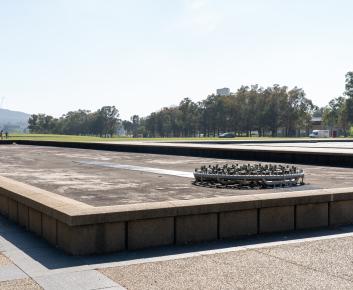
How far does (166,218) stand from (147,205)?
0.31 metres

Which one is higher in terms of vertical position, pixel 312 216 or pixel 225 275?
pixel 312 216

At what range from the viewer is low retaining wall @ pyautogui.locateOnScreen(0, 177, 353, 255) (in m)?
6.17

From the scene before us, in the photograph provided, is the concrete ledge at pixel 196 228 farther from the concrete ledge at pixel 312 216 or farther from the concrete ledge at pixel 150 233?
the concrete ledge at pixel 312 216

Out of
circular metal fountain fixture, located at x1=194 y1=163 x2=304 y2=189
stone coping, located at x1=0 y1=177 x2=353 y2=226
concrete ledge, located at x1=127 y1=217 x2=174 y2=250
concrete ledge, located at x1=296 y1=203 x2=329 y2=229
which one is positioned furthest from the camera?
circular metal fountain fixture, located at x1=194 y1=163 x2=304 y2=189

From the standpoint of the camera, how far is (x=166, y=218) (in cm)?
659

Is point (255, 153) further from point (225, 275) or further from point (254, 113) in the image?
point (254, 113)

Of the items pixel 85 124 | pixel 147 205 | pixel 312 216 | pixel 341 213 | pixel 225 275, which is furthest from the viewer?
pixel 85 124

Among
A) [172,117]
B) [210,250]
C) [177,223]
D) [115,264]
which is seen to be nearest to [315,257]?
[210,250]

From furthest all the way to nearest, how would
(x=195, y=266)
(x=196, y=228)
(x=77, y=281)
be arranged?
(x=196, y=228) < (x=195, y=266) < (x=77, y=281)

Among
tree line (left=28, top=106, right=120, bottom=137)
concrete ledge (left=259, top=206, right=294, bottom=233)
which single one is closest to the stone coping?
concrete ledge (left=259, top=206, right=294, bottom=233)

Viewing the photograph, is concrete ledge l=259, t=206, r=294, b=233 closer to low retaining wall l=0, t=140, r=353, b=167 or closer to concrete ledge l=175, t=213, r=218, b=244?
concrete ledge l=175, t=213, r=218, b=244

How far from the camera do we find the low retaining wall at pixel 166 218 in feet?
20.2

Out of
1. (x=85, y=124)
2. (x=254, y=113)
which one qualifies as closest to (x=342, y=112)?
(x=254, y=113)

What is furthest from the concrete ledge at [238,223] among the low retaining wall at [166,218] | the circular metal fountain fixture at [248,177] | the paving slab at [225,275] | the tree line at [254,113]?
the tree line at [254,113]
